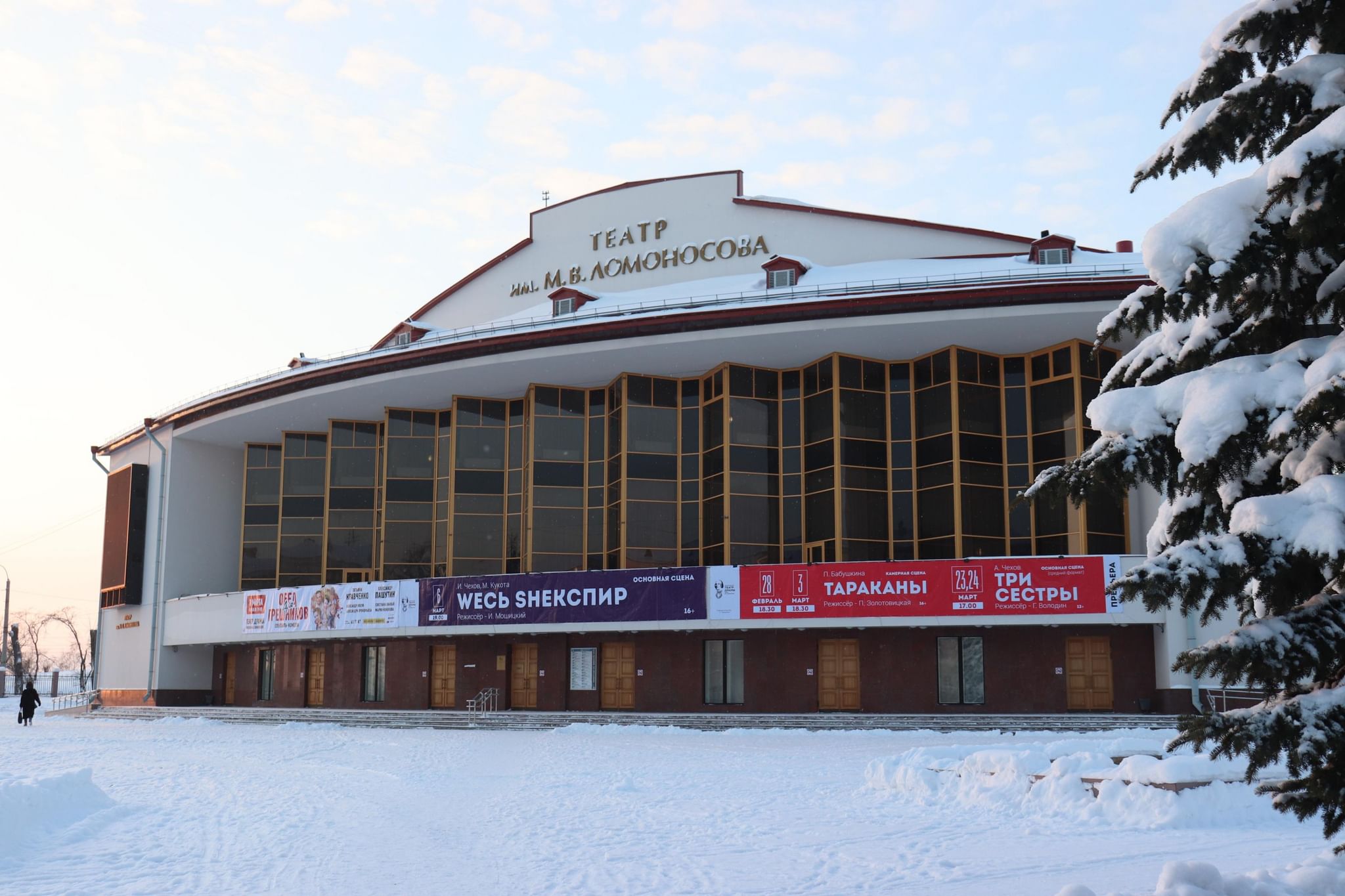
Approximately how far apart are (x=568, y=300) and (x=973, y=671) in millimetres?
17514

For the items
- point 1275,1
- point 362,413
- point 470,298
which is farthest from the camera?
point 470,298

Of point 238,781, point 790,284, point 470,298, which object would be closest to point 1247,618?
point 238,781

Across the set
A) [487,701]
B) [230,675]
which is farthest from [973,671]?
[230,675]

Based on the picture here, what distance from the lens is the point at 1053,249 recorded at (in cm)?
3503

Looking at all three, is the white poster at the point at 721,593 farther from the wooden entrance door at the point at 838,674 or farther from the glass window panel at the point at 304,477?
the glass window panel at the point at 304,477

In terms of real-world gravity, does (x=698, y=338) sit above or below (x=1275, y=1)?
above

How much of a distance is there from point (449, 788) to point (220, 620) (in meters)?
26.0

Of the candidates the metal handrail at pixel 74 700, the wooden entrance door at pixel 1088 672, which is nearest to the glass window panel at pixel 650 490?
the wooden entrance door at pixel 1088 672

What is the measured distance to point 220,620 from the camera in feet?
130

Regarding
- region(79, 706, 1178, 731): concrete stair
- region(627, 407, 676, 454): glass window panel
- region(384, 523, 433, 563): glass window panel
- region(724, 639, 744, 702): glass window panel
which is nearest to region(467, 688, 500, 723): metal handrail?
region(79, 706, 1178, 731): concrete stair

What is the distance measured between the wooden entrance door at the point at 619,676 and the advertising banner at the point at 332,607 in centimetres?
571

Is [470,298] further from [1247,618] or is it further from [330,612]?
[1247,618]

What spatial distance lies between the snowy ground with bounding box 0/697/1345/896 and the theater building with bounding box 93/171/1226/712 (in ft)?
36.8

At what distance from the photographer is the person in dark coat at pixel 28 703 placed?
34.9 metres
